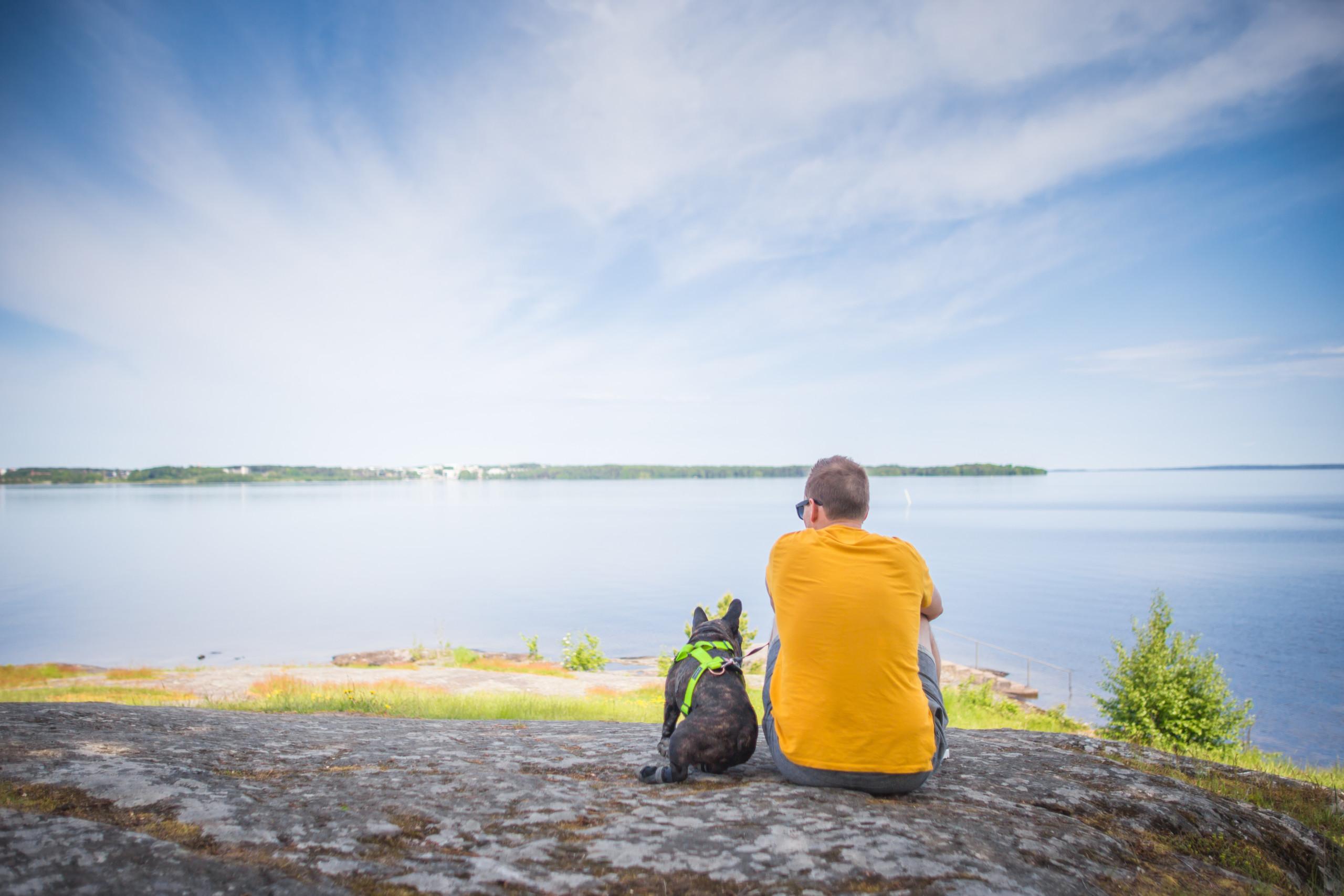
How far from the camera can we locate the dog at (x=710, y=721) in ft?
14.1

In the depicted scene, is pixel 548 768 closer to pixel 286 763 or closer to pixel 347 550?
pixel 286 763

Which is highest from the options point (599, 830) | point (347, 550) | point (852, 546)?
point (852, 546)

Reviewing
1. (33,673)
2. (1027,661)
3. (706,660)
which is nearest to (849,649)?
(706,660)

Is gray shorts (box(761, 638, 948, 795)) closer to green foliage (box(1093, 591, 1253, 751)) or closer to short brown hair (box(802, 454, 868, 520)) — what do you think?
short brown hair (box(802, 454, 868, 520))

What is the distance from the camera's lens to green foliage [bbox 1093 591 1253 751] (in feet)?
59.7

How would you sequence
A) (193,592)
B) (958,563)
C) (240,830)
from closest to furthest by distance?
1. (240,830)
2. (193,592)
3. (958,563)

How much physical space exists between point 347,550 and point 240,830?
98.2 meters

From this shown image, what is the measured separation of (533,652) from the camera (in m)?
35.2

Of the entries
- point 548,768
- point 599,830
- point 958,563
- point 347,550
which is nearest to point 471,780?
point 548,768

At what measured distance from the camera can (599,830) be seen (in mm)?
3248

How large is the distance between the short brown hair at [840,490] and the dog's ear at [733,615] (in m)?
1.26

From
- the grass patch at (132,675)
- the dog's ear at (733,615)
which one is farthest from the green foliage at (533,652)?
the dog's ear at (733,615)

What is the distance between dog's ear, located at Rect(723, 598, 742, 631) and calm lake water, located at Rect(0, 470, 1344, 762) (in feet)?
94.3

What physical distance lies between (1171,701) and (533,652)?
90.9 feet
